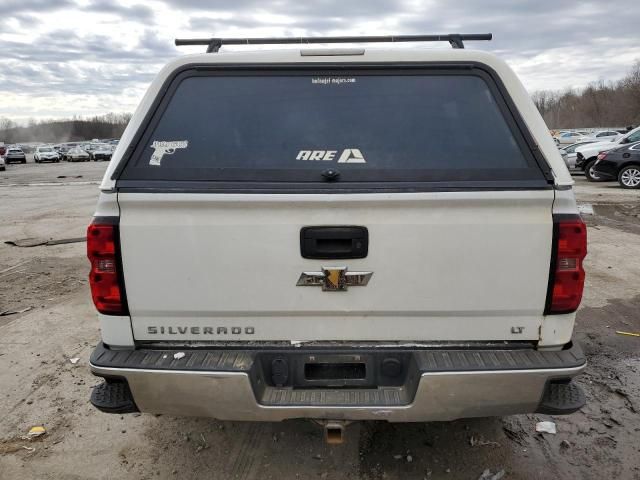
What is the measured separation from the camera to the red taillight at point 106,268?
2.33 m

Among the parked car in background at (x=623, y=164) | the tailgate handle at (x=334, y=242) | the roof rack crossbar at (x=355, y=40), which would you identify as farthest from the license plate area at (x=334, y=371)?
the parked car in background at (x=623, y=164)

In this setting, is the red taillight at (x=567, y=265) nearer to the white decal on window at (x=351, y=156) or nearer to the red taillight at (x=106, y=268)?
the white decal on window at (x=351, y=156)

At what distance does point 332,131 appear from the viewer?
2.48m

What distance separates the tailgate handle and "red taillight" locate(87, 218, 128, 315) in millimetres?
876

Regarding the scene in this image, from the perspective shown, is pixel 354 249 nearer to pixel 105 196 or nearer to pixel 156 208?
pixel 156 208

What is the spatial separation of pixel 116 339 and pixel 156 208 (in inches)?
27.4

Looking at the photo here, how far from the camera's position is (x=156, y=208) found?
7.63 feet

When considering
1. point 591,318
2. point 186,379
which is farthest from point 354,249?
point 591,318

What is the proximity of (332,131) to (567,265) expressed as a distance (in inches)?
50.1

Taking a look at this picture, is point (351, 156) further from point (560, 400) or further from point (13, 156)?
point (13, 156)

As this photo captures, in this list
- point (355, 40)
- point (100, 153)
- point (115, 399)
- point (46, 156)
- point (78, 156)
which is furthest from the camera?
point (78, 156)

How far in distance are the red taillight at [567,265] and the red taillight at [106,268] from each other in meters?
2.02

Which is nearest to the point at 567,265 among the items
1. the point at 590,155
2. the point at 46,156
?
the point at 590,155

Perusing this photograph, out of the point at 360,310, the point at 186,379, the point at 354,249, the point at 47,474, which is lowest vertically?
the point at 47,474
